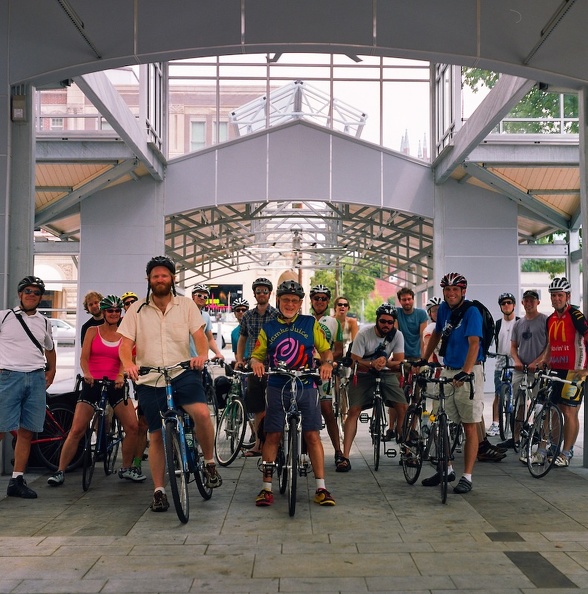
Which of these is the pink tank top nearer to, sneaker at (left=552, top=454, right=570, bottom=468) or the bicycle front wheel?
the bicycle front wheel

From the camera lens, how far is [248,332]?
9.49 meters

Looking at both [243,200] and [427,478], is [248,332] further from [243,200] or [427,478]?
[243,200]

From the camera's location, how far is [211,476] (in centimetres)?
732

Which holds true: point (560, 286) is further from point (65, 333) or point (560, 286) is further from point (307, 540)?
point (65, 333)

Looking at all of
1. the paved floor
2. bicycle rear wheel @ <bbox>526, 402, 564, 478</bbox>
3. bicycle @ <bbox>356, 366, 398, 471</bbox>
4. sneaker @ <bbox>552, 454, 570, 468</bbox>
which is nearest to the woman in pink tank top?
the paved floor

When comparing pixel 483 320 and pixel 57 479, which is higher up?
pixel 483 320

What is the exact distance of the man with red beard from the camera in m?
6.80

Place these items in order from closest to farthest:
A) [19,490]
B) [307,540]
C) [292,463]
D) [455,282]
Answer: [307,540] → [292,463] → [19,490] → [455,282]

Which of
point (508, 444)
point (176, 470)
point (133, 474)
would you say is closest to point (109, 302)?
point (133, 474)

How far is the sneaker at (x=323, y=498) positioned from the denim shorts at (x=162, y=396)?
1.23 meters

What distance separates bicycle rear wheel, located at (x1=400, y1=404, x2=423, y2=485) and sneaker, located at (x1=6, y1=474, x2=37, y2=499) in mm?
3228

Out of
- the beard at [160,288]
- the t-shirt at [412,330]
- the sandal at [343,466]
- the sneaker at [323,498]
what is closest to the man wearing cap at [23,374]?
the beard at [160,288]

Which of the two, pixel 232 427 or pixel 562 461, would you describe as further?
pixel 232 427

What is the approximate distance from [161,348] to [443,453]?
243cm
